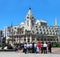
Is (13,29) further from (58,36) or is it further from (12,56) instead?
(12,56)

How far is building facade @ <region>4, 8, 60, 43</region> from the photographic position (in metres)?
167

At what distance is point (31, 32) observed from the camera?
Result: 6658 inches

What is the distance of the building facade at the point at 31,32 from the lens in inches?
6585

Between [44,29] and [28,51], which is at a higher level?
[44,29]

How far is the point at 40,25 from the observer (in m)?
185

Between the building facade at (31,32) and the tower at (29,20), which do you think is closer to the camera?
the building facade at (31,32)

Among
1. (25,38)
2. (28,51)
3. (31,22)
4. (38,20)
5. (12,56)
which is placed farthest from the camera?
(38,20)

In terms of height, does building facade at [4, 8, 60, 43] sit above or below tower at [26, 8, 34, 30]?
below

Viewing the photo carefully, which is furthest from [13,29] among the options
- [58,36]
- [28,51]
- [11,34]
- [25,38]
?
[28,51]

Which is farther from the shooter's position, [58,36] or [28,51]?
[58,36]

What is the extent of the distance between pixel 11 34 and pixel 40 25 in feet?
67.5

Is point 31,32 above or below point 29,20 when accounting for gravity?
below

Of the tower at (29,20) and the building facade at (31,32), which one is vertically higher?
the tower at (29,20)

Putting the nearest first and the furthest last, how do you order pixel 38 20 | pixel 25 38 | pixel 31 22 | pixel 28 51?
pixel 28 51
pixel 25 38
pixel 31 22
pixel 38 20
